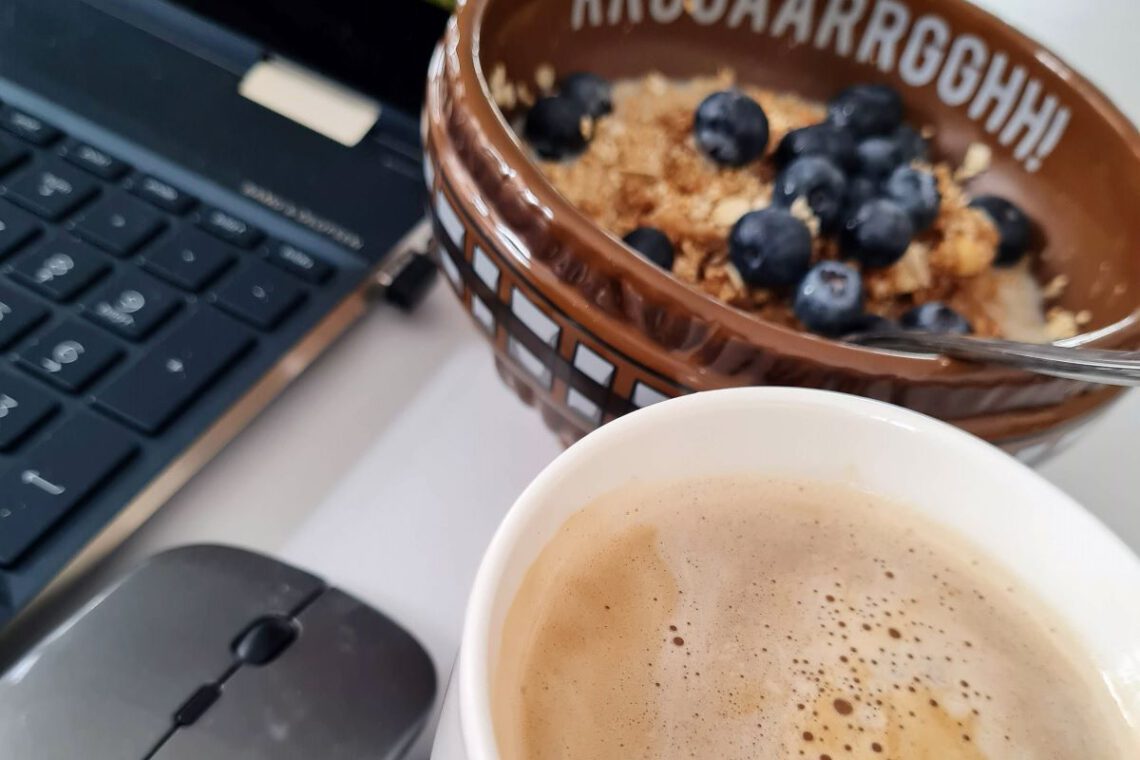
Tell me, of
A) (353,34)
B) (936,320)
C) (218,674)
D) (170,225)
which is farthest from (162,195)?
(936,320)

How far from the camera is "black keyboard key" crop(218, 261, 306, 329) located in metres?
0.39

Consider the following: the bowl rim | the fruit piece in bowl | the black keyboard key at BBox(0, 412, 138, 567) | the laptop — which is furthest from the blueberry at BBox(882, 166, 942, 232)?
the black keyboard key at BBox(0, 412, 138, 567)

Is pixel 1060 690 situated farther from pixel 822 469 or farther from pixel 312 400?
pixel 312 400

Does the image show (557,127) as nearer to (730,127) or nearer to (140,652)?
(730,127)

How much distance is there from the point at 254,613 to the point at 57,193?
222mm

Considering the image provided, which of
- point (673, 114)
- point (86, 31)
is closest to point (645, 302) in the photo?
point (673, 114)

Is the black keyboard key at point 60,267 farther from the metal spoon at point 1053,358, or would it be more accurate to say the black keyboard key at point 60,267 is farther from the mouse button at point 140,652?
the metal spoon at point 1053,358

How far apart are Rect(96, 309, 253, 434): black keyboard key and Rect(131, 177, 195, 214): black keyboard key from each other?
0.22 ft

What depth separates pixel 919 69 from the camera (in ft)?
1.40

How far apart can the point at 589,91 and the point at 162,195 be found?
0.20m

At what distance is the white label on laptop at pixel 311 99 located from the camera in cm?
49

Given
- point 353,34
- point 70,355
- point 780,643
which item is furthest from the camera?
point 353,34

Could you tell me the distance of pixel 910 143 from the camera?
0.43 metres

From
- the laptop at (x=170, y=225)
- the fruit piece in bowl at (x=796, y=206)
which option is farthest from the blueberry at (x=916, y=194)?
the laptop at (x=170, y=225)
